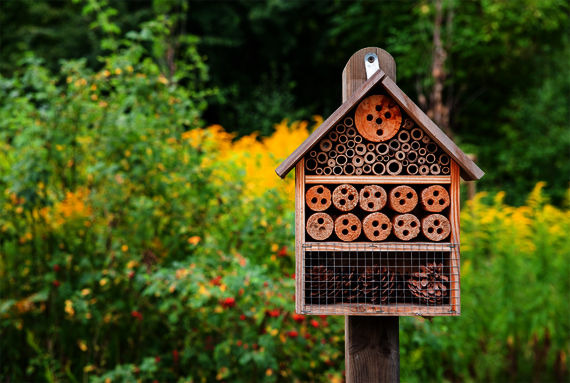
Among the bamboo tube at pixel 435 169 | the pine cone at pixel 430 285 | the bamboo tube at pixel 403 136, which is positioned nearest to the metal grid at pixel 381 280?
the pine cone at pixel 430 285

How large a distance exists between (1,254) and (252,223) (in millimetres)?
1878

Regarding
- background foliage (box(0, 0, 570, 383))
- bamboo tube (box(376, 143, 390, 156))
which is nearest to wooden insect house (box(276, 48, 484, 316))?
bamboo tube (box(376, 143, 390, 156))

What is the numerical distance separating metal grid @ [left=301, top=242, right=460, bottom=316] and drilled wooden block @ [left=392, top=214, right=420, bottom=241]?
34mm

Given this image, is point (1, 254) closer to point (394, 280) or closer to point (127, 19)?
point (394, 280)

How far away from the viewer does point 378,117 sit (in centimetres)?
155

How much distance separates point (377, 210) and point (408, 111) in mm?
333

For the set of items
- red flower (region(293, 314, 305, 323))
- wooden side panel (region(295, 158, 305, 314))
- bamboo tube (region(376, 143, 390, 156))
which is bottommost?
red flower (region(293, 314, 305, 323))

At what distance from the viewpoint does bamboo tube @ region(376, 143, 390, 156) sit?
60.8 inches

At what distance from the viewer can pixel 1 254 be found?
3320 millimetres

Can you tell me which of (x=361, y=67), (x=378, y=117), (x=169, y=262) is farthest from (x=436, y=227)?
(x=169, y=262)

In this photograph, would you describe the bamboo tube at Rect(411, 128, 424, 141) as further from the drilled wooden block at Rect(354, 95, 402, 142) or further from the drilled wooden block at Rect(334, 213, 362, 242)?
the drilled wooden block at Rect(334, 213, 362, 242)

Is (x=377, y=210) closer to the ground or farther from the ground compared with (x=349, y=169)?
closer to the ground

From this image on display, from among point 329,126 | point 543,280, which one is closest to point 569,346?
point 543,280

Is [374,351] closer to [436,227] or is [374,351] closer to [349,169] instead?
[436,227]
